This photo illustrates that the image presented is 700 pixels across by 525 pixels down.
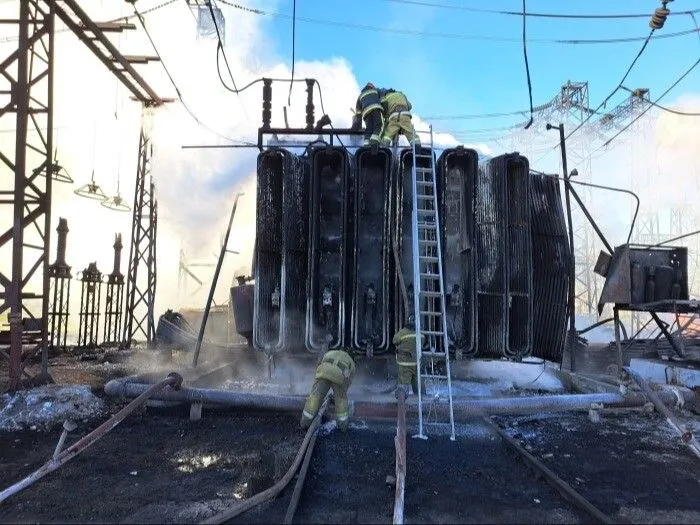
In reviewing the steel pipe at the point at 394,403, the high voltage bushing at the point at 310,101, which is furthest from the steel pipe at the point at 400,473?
the high voltage bushing at the point at 310,101

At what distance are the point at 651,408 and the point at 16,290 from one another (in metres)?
9.32

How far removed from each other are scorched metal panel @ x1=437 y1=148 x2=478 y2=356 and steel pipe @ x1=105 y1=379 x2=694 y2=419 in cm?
123

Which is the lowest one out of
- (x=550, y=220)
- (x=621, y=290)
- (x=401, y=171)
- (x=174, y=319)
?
(x=174, y=319)

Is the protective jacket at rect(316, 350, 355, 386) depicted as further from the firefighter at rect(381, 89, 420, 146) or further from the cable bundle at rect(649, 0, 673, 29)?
the cable bundle at rect(649, 0, 673, 29)

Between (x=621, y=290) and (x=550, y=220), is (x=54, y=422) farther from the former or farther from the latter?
(x=621, y=290)

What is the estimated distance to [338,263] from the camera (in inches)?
291

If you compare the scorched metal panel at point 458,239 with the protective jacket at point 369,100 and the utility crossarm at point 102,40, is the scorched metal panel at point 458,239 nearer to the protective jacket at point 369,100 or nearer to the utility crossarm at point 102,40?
the protective jacket at point 369,100

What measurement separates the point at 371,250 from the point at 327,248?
68cm

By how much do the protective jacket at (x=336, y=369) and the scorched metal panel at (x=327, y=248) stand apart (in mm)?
1419

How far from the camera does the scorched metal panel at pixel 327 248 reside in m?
7.11

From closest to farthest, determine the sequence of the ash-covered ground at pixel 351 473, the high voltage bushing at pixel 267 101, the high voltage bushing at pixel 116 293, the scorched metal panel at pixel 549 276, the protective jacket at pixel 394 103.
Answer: the ash-covered ground at pixel 351 473 < the scorched metal panel at pixel 549 276 < the protective jacket at pixel 394 103 < the high voltage bushing at pixel 267 101 < the high voltage bushing at pixel 116 293

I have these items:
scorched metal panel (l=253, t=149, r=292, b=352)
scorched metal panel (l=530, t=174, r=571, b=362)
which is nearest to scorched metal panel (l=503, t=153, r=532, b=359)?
scorched metal panel (l=530, t=174, r=571, b=362)

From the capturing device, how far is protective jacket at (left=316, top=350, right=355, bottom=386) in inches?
213

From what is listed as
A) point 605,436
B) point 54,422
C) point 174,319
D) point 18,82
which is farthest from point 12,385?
point 605,436
